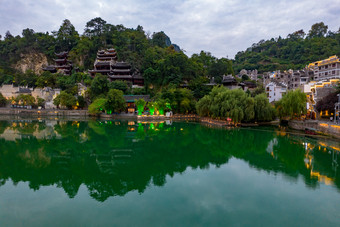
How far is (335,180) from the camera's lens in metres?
7.99

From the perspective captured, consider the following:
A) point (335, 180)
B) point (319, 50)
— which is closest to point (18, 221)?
point (335, 180)

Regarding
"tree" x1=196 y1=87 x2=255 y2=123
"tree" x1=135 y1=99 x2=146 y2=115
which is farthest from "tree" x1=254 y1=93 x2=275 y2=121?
"tree" x1=135 y1=99 x2=146 y2=115

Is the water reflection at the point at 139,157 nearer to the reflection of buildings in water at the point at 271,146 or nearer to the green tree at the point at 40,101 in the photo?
the reflection of buildings in water at the point at 271,146

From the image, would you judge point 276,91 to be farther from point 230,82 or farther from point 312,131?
point 312,131

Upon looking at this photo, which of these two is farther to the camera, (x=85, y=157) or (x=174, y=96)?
(x=174, y=96)

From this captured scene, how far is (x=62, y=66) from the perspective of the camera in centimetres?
3600

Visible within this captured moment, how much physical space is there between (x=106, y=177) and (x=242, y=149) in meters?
8.43

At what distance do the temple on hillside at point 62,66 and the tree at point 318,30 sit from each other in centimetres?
5909

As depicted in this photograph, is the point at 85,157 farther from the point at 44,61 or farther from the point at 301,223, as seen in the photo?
the point at 44,61

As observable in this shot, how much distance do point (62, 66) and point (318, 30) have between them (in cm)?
6249

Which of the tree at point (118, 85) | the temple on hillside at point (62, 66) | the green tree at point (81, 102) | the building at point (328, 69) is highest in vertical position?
the temple on hillside at point (62, 66)

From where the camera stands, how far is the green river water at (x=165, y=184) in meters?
5.47

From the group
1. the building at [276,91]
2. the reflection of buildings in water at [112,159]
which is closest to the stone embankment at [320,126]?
the building at [276,91]

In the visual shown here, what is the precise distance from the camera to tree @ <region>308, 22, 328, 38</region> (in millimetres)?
54366
